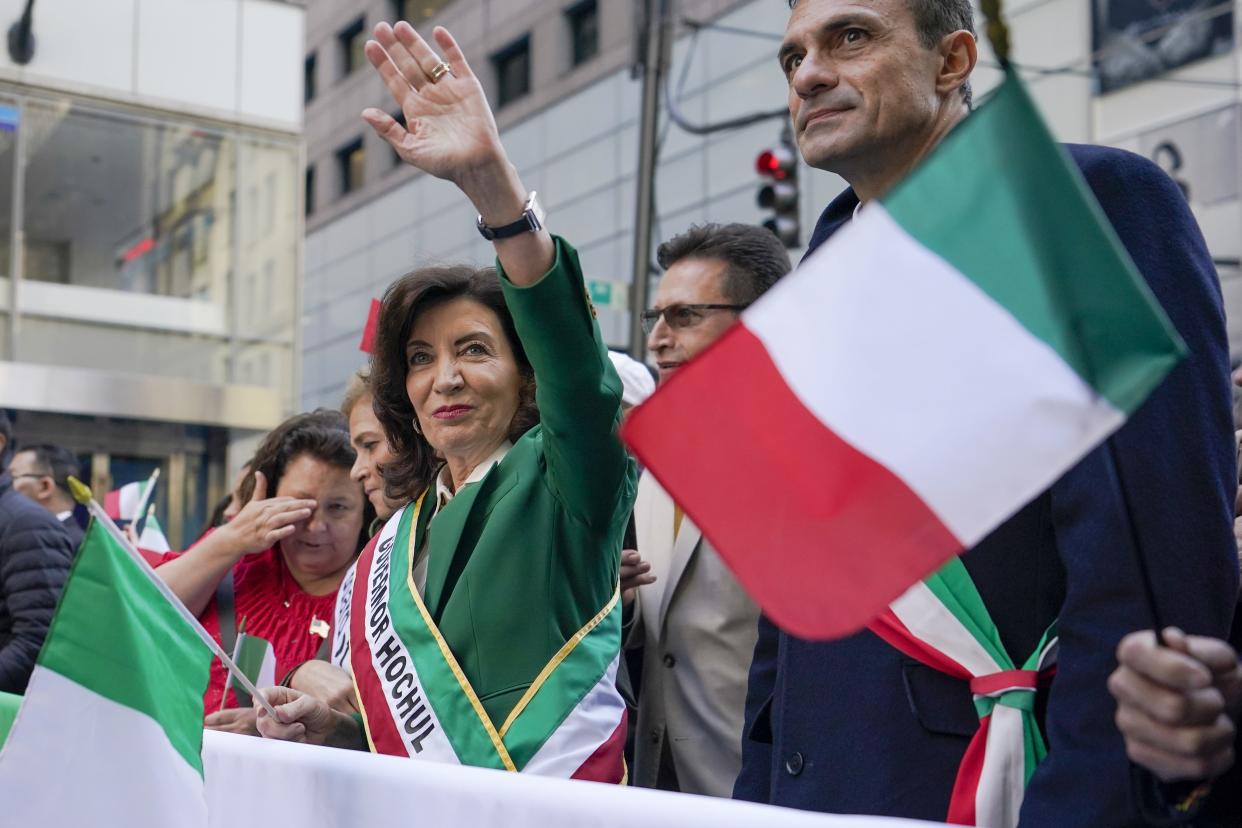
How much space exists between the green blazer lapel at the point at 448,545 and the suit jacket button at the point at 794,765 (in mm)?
707

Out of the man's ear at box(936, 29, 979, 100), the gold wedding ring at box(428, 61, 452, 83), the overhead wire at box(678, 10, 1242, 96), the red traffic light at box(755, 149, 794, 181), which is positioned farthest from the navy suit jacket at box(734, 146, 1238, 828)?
the overhead wire at box(678, 10, 1242, 96)

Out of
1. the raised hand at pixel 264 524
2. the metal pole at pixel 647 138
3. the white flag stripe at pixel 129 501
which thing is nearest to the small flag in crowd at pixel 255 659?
the raised hand at pixel 264 524

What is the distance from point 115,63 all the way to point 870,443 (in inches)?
562

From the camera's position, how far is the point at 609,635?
2.65 meters

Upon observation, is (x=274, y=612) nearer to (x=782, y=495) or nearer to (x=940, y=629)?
(x=940, y=629)

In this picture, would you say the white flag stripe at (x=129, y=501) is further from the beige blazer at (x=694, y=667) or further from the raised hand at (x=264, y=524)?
the beige blazer at (x=694, y=667)

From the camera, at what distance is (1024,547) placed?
1.94 metres

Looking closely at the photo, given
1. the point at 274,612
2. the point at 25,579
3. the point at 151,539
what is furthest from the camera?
the point at 151,539

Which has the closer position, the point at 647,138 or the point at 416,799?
the point at 416,799

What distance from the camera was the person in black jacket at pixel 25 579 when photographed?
14.5 feet

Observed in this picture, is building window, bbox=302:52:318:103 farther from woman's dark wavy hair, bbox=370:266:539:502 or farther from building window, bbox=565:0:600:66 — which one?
woman's dark wavy hair, bbox=370:266:539:502

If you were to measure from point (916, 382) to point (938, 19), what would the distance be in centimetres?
99

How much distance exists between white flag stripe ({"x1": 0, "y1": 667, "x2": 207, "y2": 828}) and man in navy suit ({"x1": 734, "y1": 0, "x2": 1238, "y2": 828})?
832 millimetres

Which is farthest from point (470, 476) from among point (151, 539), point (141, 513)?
point (141, 513)
